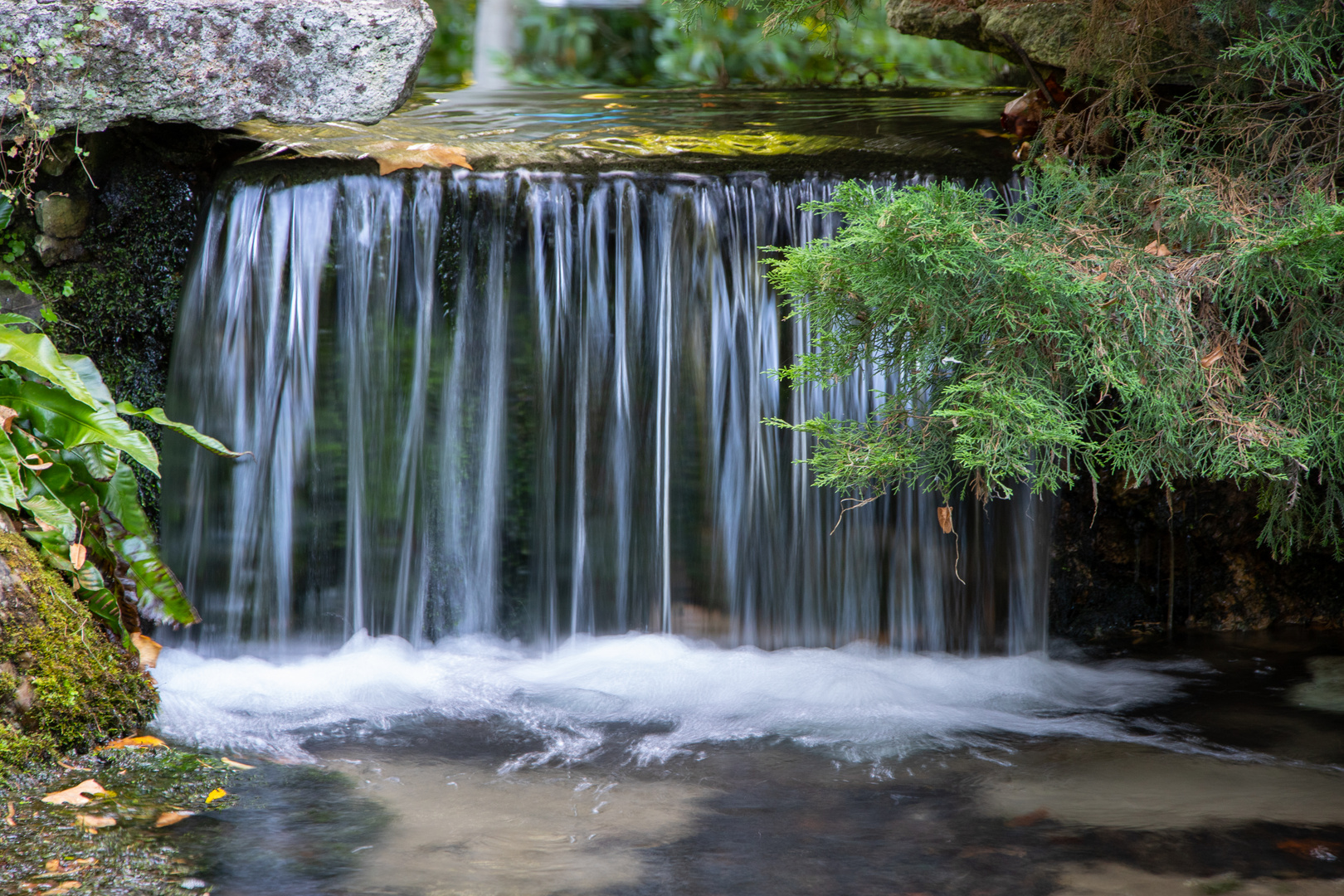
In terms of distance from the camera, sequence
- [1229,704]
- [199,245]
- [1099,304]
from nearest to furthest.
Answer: [1099,304]
[1229,704]
[199,245]

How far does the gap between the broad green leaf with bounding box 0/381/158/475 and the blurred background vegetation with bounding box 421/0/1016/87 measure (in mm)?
5199

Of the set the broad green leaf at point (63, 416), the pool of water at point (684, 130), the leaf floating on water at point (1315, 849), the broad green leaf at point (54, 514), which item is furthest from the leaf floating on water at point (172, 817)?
the pool of water at point (684, 130)

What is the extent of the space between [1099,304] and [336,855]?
93.5 inches

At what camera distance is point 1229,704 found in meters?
4.16

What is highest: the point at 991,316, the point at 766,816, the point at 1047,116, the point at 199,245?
the point at 1047,116

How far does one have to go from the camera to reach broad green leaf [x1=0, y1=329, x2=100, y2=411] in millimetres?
3609

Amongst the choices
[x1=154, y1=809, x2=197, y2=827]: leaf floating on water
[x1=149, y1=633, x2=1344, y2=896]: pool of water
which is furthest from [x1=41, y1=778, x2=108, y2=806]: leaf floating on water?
[x1=149, y1=633, x2=1344, y2=896]: pool of water

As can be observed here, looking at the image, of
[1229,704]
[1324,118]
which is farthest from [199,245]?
[1229,704]

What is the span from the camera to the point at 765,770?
11.0ft

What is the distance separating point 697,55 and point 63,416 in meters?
6.16

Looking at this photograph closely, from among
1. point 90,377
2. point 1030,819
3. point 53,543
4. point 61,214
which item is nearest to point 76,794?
point 53,543

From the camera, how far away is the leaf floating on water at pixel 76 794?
279cm

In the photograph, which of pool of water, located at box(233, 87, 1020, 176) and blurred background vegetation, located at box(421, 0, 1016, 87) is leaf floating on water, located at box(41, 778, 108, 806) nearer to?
pool of water, located at box(233, 87, 1020, 176)

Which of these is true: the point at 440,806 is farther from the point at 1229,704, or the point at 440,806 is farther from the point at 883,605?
the point at 1229,704
